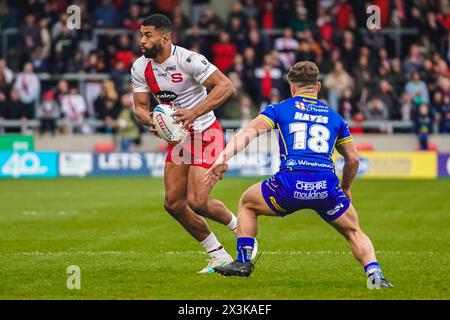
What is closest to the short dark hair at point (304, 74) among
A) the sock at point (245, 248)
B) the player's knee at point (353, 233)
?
the player's knee at point (353, 233)

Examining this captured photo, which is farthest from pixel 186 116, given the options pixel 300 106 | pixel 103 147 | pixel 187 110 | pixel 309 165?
pixel 103 147

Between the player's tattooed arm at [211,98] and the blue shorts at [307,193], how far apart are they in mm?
1700

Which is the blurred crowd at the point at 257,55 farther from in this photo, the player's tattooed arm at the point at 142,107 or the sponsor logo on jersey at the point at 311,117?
the sponsor logo on jersey at the point at 311,117

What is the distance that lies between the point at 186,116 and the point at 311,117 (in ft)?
6.16

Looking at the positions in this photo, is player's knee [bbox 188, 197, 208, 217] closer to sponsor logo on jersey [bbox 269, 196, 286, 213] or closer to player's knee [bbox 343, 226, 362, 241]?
sponsor logo on jersey [bbox 269, 196, 286, 213]

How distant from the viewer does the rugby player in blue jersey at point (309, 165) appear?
935cm

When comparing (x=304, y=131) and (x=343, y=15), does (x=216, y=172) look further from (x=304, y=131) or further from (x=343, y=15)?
(x=343, y=15)

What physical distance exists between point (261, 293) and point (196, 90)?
294 cm

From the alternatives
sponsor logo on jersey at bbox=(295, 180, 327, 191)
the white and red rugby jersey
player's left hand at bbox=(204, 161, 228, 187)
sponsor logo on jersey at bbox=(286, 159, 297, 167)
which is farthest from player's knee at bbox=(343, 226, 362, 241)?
the white and red rugby jersey

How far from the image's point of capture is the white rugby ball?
35.6ft

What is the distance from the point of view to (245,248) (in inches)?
383

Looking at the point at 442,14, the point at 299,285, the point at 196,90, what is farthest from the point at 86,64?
the point at 299,285
